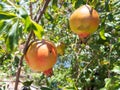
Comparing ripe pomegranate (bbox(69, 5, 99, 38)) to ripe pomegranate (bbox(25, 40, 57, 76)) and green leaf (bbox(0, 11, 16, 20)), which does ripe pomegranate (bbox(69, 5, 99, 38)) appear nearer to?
ripe pomegranate (bbox(25, 40, 57, 76))

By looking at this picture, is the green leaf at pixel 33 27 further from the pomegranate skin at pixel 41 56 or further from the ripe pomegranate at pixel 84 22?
the ripe pomegranate at pixel 84 22

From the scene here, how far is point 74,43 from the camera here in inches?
152

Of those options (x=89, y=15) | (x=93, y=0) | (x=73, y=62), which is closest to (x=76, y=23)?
(x=89, y=15)

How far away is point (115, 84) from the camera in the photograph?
6.57 feet

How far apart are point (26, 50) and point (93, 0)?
1.02 meters

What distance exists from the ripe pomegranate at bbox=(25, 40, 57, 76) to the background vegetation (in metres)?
0.05

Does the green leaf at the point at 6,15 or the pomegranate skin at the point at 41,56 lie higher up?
the green leaf at the point at 6,15

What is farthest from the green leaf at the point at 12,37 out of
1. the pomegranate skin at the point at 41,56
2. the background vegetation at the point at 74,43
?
the pomegranate skin at the point at 41,56

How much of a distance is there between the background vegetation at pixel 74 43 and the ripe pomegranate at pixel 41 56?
5 centimetres

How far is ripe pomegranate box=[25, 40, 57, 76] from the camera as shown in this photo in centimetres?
143

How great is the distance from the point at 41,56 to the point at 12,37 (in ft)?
0.49

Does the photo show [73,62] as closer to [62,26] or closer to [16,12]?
[62,26]

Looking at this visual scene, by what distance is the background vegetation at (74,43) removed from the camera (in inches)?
56.4

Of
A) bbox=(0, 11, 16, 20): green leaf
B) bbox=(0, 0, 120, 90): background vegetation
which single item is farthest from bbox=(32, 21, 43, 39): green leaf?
bbox=(0, 11, 16, 20): green leaf
